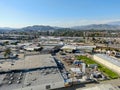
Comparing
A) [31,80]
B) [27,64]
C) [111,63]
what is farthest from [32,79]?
[111,63]

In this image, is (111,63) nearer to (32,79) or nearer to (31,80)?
(32,79)

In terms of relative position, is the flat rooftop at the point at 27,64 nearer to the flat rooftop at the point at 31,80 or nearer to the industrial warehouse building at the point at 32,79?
the industrial warehouse building at the point at 32,79

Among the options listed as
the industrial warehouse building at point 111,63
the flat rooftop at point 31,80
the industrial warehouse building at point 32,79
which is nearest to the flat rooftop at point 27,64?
the industrial warehouse building at point 32,79

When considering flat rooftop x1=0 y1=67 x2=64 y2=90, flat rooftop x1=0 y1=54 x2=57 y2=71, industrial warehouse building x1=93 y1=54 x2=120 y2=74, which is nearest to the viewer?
flat rooftop x1=0 y1=67 x2=64 y2=90

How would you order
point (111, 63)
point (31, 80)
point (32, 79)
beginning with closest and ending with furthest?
1. point (31, 80)
2. point (32, 79)
3. point (111, 63)

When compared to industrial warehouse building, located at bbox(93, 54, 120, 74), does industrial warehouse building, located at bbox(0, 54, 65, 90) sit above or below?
above

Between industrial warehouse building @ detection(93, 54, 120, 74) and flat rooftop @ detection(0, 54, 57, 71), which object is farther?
industrial warehouse building @ detection(93, 54, 120, 74)

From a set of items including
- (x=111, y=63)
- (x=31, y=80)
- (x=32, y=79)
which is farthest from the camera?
(x=111, y=63)

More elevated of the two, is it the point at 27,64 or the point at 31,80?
the point at 31,80

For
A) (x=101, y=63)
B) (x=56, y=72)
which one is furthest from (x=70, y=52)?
(x=56, y=72)

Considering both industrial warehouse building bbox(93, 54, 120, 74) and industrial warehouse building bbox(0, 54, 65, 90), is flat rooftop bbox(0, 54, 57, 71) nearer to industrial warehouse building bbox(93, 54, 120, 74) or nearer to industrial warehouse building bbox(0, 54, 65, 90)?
industrial warehouse building bbox(0, 54, 65, 90)

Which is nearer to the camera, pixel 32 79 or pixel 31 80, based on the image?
pixel 31 80

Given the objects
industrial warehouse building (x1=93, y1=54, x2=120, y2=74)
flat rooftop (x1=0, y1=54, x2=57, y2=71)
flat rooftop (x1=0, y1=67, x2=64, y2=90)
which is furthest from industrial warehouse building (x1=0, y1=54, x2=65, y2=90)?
industrial warehouse building (x1=93, y1=54, x2=120, y2=74)

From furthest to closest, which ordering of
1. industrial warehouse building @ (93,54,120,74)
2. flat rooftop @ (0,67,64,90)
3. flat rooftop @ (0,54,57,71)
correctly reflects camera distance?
industrial warehouse building @ (93,54,120,74)
flat rooftop @ (0,54,57,71)
flat rooftop @ (0,67,64,90)
